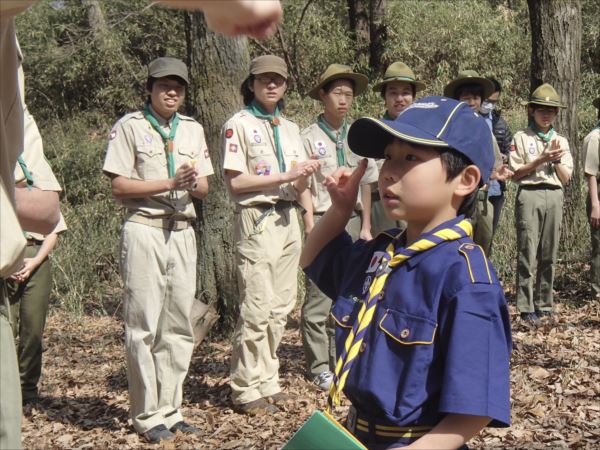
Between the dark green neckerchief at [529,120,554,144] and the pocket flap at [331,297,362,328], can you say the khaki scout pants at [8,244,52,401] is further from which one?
the dark green neckerchief at [529,120,554,144]

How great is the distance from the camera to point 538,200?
28.7 ft

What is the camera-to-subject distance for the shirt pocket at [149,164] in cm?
579

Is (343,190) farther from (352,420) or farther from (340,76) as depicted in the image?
(340,76)

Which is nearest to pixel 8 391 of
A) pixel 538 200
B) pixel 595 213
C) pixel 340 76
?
pixel 340 76

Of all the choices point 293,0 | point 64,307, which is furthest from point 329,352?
point 293,0

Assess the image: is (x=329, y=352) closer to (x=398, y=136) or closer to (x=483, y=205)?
(x=483, y=205)

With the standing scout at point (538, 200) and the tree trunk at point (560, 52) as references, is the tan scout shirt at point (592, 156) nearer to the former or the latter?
the standing scout at point (538, 200)

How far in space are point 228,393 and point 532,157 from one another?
3.95 metres

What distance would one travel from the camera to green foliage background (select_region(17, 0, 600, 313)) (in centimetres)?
1652

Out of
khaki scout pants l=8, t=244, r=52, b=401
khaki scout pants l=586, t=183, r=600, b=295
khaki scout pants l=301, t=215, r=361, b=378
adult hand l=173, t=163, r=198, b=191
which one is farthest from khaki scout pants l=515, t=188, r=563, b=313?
khaki scout pants l=8, t=244, r=52, b=401

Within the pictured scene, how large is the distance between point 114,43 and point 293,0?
512 cm

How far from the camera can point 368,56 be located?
64.2 ft

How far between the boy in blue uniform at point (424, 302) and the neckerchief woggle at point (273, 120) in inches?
139

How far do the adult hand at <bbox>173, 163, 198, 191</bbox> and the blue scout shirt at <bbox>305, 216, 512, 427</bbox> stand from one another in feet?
10.4
